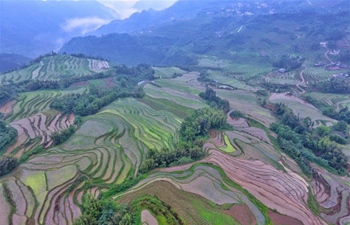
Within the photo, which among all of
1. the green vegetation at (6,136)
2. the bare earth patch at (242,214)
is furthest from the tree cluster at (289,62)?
the green vegetation at (6,136)

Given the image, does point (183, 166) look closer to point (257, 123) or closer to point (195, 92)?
point (257, 123)

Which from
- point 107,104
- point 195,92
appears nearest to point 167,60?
point 195,92

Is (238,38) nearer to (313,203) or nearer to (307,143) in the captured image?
(307,143)

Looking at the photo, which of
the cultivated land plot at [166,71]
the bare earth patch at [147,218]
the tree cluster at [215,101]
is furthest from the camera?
the cultivated land plot at [166,71]

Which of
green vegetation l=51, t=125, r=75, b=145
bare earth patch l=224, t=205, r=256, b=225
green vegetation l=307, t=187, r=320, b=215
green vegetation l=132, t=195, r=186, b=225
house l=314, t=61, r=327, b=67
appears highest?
green vegetation l=51, t=125, r=75, b=145

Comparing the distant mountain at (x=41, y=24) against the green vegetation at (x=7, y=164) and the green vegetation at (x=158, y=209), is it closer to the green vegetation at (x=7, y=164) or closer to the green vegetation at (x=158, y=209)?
the green vegetation at (x=7, y=164)

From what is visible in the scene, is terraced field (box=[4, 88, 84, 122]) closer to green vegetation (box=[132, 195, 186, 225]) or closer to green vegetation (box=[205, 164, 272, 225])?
green vegetation (box=[132, 195, 186, 225])

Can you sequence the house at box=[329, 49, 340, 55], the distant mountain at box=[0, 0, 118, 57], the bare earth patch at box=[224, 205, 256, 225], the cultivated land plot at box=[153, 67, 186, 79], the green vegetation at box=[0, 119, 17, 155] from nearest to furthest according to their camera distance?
the bare earth patch at box=[224, 205, 256, 225] < the green vegetation at box=[0, 119, 17, 155] < the cultivated land plot at box=[153, 67, 186, 79] < the house at box=[329, 49, 340, 55] < the distant mountain at box=[0, 0, 118, 57]

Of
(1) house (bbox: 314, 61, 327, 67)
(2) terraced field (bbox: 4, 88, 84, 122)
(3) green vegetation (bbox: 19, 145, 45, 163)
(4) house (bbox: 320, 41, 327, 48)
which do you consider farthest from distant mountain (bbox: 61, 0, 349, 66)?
(3) green vegetation (bbox: 19, 145, 45, 163)
